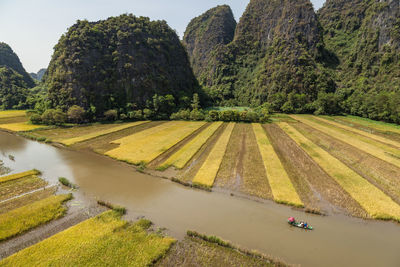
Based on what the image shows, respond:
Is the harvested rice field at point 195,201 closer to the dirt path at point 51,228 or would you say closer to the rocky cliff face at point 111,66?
the dirt path at point 51,228

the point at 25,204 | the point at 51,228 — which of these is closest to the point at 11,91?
Answer: the point at 25,204

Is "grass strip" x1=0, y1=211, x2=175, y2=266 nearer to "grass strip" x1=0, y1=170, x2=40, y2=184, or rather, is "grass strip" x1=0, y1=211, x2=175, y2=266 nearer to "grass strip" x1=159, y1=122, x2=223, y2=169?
"grass strip" x1=159, y1=122, x2=223, y2=169

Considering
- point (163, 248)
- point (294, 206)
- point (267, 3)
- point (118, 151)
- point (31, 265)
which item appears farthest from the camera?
point (267, 3)

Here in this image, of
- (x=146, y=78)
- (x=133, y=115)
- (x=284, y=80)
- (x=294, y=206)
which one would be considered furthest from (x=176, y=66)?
(x=294, y=206)

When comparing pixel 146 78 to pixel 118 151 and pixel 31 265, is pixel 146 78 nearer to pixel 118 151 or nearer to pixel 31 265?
pixel 118 151

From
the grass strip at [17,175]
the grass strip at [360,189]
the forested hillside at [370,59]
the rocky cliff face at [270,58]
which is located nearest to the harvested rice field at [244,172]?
the grass strip at [360,189]

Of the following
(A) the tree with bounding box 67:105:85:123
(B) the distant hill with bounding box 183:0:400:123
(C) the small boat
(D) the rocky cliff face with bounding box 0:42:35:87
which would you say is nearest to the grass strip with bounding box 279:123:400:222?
(C) the small boat

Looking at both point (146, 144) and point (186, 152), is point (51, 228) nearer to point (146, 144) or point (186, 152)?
Result: point (186, 152)
